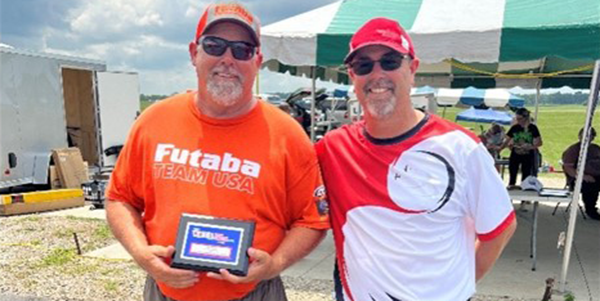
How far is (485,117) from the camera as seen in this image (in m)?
19.1

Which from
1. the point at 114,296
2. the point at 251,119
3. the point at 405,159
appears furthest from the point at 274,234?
the point at 114,296

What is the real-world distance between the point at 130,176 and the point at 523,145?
817 cm

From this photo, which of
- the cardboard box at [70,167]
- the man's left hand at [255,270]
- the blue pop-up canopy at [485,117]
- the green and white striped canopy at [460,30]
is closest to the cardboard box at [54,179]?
the cardboard box at [70,167]

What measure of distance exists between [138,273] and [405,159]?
3.90 meters

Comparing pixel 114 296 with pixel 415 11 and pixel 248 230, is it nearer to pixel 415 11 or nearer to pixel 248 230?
pixel 248 230

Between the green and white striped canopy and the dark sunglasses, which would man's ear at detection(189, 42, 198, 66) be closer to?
the dark sunglasses

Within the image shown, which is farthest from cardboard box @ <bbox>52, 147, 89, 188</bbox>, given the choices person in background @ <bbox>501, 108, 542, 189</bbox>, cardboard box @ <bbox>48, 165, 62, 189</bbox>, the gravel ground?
person in background @ <bbox>501, 108, 542, 189</bbox>

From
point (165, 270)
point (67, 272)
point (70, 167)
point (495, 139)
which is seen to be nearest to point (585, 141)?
point (165, 270)

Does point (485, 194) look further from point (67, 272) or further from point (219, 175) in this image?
point (67, 272)

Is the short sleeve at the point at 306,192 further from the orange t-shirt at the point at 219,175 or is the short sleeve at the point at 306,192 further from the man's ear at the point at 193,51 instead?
the man's ear at the point at 193,51

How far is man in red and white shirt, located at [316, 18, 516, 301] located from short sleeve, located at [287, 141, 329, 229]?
0.08 m

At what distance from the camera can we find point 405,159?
1763 mm

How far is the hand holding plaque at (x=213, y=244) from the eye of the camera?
63.5 inches

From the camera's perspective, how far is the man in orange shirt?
1.73 metres
